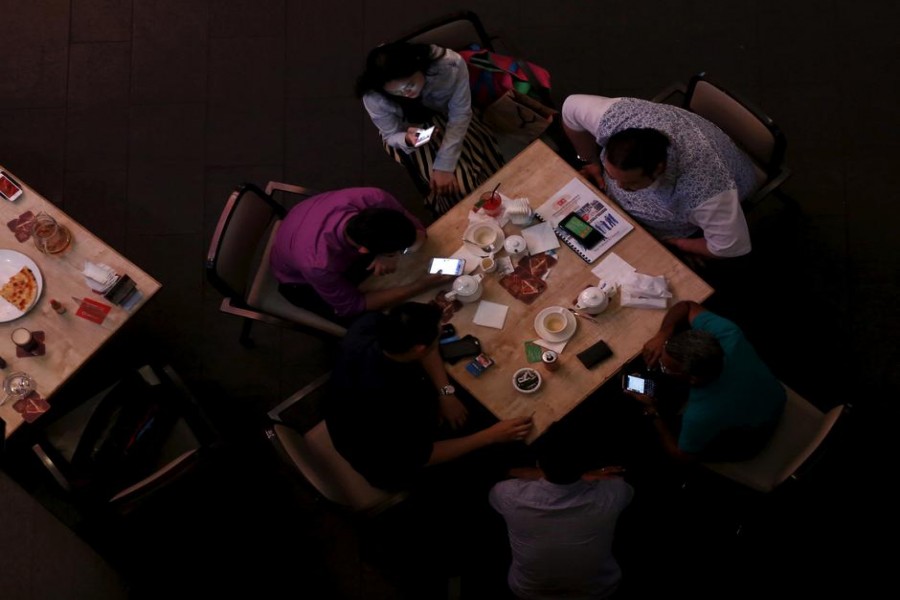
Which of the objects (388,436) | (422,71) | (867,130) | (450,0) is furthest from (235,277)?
(867,130)

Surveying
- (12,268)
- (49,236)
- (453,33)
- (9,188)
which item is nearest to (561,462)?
(453,33)

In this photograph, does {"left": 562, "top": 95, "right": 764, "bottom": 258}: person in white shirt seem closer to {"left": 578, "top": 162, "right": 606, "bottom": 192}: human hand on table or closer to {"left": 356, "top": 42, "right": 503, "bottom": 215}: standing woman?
{"left": 578, "top": 162, "right": 606, "bottom": 192}: human hand on table

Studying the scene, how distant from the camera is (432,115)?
3.34 m

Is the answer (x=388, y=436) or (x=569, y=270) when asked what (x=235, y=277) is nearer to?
(x=388, y=436)

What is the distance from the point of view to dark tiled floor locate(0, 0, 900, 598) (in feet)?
11.2

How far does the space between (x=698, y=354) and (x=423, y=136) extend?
1.55 m

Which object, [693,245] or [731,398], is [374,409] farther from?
[693,245]

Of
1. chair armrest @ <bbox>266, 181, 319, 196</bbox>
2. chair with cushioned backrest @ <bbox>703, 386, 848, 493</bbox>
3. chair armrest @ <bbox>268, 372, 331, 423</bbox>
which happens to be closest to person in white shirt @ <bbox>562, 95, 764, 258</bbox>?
chair with cushioned backrest @ <bbox>703, 386, 848, 493</bbox>

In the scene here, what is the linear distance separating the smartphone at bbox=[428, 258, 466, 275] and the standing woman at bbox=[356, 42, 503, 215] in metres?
0.60

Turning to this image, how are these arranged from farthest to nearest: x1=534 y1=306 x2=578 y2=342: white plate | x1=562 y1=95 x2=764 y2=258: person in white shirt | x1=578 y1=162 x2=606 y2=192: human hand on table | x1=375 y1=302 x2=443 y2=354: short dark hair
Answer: x1=578 y1=162 x2=606 y2=192: human hand on table, x1=534 y1=306 x2=578 y2=342: white plate, x1=562 y1=95 x2=764 y2=258: person in white shirt, x1=375 y1=302 x2=443 y2=354: short dark hair

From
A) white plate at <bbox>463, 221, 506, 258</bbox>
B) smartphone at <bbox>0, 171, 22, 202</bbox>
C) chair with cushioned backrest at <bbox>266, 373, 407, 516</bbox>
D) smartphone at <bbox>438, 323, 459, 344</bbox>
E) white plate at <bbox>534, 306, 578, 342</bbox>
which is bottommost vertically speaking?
chair with cushioned backrest at <bbox>266, 373, 407, 516</bbox>

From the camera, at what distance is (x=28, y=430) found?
3.56 m

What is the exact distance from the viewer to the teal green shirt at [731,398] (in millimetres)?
2551

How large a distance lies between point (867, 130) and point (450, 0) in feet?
8.13
